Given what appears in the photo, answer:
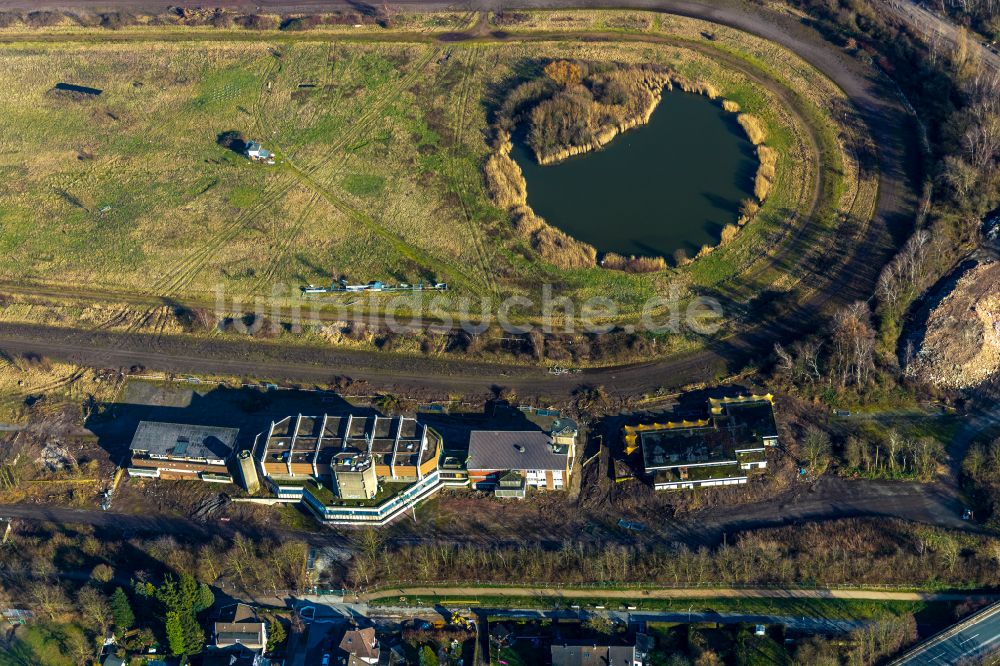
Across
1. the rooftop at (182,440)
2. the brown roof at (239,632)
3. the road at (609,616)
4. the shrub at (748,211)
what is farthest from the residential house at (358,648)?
the shrub at (748,211)

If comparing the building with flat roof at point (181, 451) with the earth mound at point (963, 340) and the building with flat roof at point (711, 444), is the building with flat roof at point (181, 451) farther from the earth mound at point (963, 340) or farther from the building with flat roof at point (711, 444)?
the earth mound at point (963, 340)

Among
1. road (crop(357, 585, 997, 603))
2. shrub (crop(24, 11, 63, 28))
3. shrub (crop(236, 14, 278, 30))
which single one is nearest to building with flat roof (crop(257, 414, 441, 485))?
road (crop(357, 585, 997, 603))

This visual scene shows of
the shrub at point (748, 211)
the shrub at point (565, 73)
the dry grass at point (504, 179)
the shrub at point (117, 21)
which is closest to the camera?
the shrub at point (748, 211)

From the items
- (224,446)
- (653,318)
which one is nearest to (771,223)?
(653,318)

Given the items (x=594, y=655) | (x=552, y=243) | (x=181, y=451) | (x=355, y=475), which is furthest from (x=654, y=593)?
(x=181, y=451)

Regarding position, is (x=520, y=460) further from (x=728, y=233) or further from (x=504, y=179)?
(x=504, y=179)

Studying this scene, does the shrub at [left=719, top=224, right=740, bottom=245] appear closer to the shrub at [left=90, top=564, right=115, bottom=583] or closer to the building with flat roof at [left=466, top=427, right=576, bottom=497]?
the building with flat roof at [left=466, top=427, right=576, bottom=497]

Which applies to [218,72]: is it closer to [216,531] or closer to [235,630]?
[216,531]

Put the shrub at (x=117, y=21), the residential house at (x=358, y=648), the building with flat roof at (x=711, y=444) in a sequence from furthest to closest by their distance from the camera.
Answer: the shrub at (x=117, y=21), the building with flat roof at (x=711, y=444), the residential house at (x=358, y=648)
